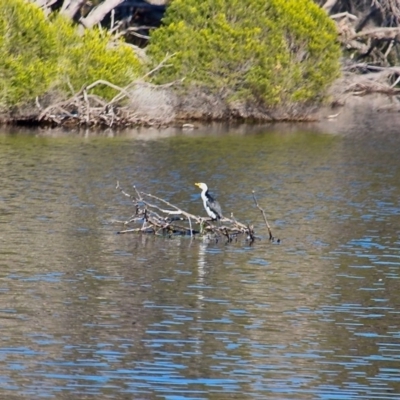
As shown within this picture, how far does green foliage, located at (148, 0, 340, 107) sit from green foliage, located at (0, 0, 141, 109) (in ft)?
9.43

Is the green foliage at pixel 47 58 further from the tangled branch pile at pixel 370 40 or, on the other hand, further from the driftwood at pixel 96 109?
the tangled branch pile at pixel 370 40

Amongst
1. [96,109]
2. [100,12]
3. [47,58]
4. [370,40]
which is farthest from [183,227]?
[370,40]

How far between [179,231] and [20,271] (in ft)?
13.6

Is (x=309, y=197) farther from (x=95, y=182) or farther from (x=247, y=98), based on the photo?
(x=247, y=98)

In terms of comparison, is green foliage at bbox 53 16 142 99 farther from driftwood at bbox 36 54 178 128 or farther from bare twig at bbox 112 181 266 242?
bare twig at bbox 112 181 266 242

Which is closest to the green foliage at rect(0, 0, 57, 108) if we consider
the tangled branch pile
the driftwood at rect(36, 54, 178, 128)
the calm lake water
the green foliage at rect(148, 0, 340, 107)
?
the driftwood at rect(36, 54, 178, 128)

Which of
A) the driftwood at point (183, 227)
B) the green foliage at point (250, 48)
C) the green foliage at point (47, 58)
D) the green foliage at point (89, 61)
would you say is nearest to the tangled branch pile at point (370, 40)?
the green foliage at point (250, 48)

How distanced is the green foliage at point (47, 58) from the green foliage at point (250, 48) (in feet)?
9.43

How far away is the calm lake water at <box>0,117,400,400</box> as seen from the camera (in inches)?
437

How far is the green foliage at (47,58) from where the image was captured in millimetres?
36750

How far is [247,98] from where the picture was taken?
140 feet

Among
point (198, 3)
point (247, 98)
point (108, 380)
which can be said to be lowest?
point (108, 380)

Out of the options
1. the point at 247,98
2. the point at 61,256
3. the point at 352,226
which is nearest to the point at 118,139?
the point at 247,98

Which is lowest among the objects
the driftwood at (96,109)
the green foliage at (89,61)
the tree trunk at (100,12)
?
the driftwood at (96,109)
